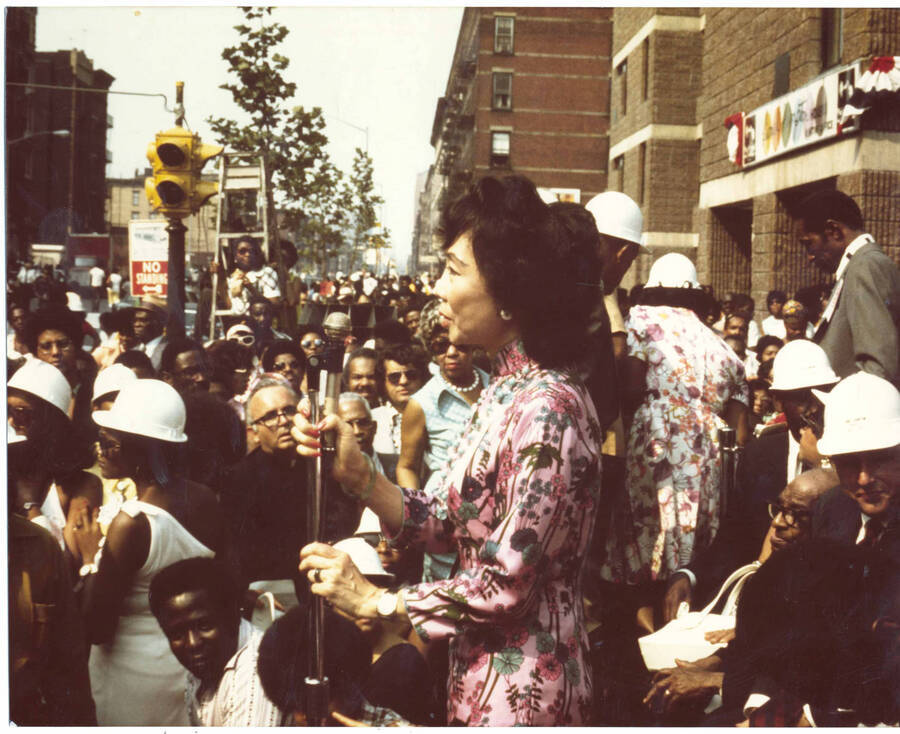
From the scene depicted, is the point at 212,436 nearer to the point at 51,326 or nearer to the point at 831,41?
the point at 51,326

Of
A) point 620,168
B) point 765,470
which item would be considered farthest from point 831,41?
point 620,168

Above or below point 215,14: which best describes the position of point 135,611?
below

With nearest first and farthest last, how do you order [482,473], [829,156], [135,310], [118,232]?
1. [482,473]
2. [135,310]
3. [829,156]
4. [118,232]

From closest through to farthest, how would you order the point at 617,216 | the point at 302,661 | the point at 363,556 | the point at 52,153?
the point at 302,661
the point at 617,216
the point at 363,556
the point at 52,153

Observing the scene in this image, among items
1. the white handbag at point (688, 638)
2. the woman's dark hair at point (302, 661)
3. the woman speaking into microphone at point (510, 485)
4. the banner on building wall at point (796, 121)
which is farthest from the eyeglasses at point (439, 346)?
the banner on building wall at point (796, 121)

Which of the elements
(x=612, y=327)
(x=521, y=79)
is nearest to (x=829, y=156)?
(x=612, y=327)

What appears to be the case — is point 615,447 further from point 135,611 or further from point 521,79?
point 521,79

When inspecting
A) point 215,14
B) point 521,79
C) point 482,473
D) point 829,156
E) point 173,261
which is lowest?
point 482,473

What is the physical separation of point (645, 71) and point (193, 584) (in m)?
23.0

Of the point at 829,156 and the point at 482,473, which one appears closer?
the point at 482,473

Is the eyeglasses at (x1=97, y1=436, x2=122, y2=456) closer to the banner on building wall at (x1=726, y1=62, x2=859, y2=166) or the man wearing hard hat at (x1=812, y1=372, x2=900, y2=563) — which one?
the man wearing hard hat at (x1=812, y1=372, x2=900, y2=563)

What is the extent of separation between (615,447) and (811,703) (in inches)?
45.7

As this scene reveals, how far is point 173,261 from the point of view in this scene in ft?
23.7

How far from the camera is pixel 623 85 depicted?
2700cm
